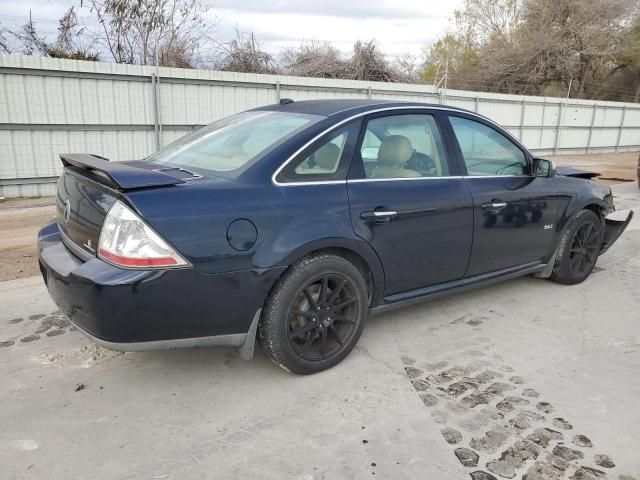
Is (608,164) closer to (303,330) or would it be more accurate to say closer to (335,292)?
(335,292)

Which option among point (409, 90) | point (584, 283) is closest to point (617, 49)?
point (409, 90)

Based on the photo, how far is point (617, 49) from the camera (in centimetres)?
3022

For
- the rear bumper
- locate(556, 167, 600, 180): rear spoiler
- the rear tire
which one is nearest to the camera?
the rear bumper

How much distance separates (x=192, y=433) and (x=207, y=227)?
3.34 feet

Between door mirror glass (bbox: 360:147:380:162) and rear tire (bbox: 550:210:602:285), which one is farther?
rear tire (bbox: 550:210:602:285)

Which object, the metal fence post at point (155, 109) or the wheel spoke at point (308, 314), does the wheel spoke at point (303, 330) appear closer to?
the wheel spoke at point (308, 314)

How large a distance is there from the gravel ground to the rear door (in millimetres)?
543

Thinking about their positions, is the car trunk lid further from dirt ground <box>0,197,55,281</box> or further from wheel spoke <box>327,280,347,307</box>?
dirt ground <box>0,197,55,281</box>

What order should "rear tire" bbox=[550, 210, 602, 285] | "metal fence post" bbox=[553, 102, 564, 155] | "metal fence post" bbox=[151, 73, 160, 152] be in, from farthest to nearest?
1. "metal fence post" bbox=[553, 102, 564, 155]
2. "metal fence post" bbox=[151, 73, 160, 152]
3. "rear tire" bbox=[550, 210, 602, 285]

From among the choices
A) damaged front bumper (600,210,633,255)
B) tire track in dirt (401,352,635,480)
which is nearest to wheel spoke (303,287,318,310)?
tire track in dirt (401,352,635,480)

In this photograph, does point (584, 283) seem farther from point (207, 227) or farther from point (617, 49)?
point (617, 49)

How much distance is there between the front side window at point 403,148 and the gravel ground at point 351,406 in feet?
3.87

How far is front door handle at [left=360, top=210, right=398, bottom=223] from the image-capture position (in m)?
3.23

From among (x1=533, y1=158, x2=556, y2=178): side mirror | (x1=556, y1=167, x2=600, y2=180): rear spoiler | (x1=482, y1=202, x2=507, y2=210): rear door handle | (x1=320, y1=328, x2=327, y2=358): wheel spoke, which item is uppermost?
(x1=533, y1=158, x2=556, y2=178): side mirror
